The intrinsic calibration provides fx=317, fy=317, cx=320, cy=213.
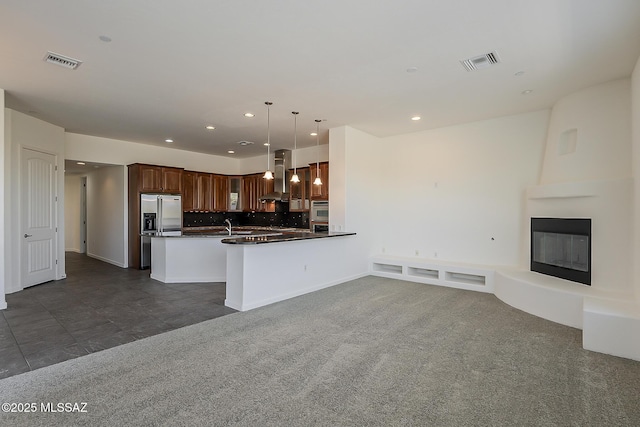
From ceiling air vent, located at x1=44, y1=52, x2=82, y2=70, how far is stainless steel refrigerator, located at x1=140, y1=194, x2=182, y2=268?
4.22 metres

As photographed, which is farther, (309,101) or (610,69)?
(309,101)

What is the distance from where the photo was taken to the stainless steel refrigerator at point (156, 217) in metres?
7.49

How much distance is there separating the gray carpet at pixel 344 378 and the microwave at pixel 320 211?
11.5 feet

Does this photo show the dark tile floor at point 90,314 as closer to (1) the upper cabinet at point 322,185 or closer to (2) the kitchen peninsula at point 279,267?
(2) the kitchen peninsula at point 279,267

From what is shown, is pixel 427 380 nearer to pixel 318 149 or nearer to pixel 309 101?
pixel 309 101

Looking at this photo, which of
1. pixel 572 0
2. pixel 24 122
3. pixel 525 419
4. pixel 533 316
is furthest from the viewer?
pixel 24 122

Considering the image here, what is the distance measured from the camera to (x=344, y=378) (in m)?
2.66

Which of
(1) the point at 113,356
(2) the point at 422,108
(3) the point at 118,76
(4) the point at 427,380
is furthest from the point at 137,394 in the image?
(2) the point at 422,108

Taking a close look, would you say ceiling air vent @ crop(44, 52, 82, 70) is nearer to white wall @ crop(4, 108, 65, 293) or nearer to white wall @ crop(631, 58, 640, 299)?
white wall @ crop(4, 108, 65, 293)

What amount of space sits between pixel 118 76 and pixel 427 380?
191 inches

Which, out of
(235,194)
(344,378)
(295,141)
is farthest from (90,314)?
(235,194)

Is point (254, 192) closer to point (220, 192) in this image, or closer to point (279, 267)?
point (220, 192)

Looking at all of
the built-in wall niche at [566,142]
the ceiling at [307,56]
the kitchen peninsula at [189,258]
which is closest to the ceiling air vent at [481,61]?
the ceiling at [307,56]

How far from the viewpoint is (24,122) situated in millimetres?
5613
